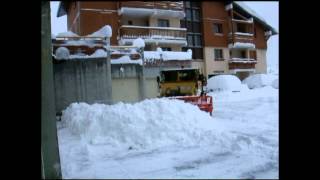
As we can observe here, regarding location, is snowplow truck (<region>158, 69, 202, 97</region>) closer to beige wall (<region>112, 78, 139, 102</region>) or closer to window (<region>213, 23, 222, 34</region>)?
beige wall (<region>112, 78, 139, 102</region>)

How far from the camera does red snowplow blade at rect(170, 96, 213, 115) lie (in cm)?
728

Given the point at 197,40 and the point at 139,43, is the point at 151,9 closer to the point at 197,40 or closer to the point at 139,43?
the point at 139,43

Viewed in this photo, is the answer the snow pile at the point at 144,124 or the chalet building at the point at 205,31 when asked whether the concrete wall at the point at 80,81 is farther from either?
the chalet building at the point at 205,31

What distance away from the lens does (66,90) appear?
5.95 m

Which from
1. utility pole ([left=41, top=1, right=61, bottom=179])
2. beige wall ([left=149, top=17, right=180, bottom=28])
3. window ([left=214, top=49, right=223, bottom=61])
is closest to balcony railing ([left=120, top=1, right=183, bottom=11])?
beige wall ([left=149, top=17, right=180, bottom=28])

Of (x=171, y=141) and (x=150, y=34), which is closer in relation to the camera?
(x=171, y=141)

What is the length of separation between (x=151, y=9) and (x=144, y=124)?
8.87ft

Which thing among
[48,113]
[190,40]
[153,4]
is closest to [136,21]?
[153,4]

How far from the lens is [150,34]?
22.9 ft

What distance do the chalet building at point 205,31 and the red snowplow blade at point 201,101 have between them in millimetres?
1354

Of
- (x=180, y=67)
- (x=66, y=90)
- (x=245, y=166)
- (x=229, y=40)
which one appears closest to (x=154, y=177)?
(x=245, y=166)

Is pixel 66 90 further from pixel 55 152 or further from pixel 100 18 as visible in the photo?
pixel 55 152

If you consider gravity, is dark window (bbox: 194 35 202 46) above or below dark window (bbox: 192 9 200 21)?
below

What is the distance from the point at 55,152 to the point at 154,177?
1.19 m
